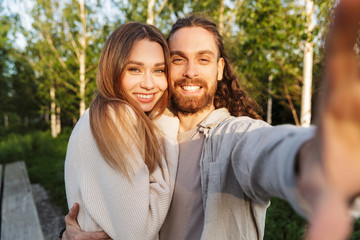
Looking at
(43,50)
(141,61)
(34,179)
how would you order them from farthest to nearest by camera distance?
(43,50)
(34,179)
(141,61)

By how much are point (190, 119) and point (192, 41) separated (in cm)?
55

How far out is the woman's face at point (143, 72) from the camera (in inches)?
71.4

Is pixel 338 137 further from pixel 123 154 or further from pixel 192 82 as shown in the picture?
pixel 192 82

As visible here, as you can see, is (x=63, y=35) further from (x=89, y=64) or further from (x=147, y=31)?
(x=147, y=31)

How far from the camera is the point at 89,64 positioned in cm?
1423

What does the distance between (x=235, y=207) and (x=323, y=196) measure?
1.03 m

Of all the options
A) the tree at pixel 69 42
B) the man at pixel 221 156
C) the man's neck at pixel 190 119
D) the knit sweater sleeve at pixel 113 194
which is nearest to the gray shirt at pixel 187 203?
the man at pixel 221 156

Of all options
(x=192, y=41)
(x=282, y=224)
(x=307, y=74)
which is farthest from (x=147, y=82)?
(x=307, y=74)

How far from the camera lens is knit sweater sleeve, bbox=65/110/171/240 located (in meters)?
1.36

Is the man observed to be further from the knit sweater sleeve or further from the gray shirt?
the knit sweater sleeve

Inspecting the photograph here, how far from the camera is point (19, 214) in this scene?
135 inches

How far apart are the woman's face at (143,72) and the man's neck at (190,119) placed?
24cm

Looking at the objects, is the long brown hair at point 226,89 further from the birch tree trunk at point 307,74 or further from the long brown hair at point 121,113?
the birch tree trunk at point 307,74

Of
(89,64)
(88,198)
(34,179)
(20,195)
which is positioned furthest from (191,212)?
(89,64)
